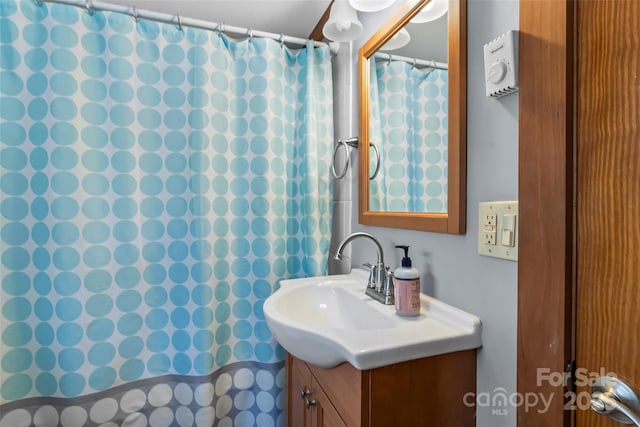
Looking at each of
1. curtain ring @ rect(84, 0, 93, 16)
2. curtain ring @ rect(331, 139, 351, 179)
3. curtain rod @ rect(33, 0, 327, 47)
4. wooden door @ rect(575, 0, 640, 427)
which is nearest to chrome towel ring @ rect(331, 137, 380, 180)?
curtain ring @ rect(331, 139, 351, 179)

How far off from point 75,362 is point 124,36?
1310 millimetres

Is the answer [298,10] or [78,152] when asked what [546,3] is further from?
[78,152]

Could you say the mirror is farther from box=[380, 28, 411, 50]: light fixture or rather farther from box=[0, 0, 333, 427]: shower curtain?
box=[0, 0, 333, 427]: shower curtain

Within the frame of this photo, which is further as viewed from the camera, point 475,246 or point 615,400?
point 475,246

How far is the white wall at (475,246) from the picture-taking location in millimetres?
664

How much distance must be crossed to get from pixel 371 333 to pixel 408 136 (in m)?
0.64

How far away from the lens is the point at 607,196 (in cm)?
53

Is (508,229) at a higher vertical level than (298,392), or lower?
higher

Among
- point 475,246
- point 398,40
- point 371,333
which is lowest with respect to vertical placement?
point 371,333

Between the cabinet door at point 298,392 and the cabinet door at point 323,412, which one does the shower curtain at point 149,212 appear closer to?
the cabinet door at point 298,392

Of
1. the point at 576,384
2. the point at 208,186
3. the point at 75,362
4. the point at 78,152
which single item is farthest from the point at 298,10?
the point at 75,362

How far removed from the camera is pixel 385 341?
0.67 m

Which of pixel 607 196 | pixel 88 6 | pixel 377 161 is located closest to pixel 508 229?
pixel 607 196

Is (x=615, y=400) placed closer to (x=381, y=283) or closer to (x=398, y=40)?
(x=381, y=283)
